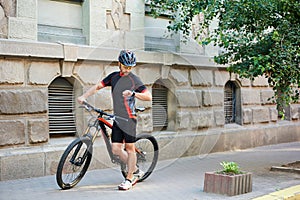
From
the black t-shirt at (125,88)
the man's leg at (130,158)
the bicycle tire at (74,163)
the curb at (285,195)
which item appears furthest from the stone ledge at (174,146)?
the curb at (285,195)

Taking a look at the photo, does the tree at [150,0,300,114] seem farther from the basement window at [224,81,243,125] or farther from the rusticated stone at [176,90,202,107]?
the basement window at [224,81,243,125]

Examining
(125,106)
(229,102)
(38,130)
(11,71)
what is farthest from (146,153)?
A: (229,102)

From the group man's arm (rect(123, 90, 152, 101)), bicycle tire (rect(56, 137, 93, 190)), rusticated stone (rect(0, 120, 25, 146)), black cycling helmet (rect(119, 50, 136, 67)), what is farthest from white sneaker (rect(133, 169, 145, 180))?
rusticated stone (rect(0, 120, 25, 146))

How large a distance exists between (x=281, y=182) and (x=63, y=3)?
556cm

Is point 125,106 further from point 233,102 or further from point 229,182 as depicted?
point 233,102

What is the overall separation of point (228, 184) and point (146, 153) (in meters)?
1.71

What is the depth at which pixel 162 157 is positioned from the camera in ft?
34.9

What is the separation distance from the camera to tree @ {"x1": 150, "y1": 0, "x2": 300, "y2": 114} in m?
8.48

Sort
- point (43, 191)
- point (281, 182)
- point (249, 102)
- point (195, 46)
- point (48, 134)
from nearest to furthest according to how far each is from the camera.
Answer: point (43, 191) < point (281, 182) < point (48, 134) < point (195, 46) < point (249, 102)

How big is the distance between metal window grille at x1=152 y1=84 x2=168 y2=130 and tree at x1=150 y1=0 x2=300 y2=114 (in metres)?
2.07

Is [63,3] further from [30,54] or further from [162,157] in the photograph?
[162,157]

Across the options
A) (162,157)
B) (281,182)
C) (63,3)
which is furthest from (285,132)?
(63,3)

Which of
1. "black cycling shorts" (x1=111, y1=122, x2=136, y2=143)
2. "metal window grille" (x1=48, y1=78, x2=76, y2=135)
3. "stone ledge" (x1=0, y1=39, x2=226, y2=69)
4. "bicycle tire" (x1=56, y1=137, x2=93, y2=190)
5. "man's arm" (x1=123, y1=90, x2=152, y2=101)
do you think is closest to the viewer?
"man's arm" (x1=123, y1=90, x2=152, y2=101)

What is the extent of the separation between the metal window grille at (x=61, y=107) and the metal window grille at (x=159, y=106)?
2.46 meters
